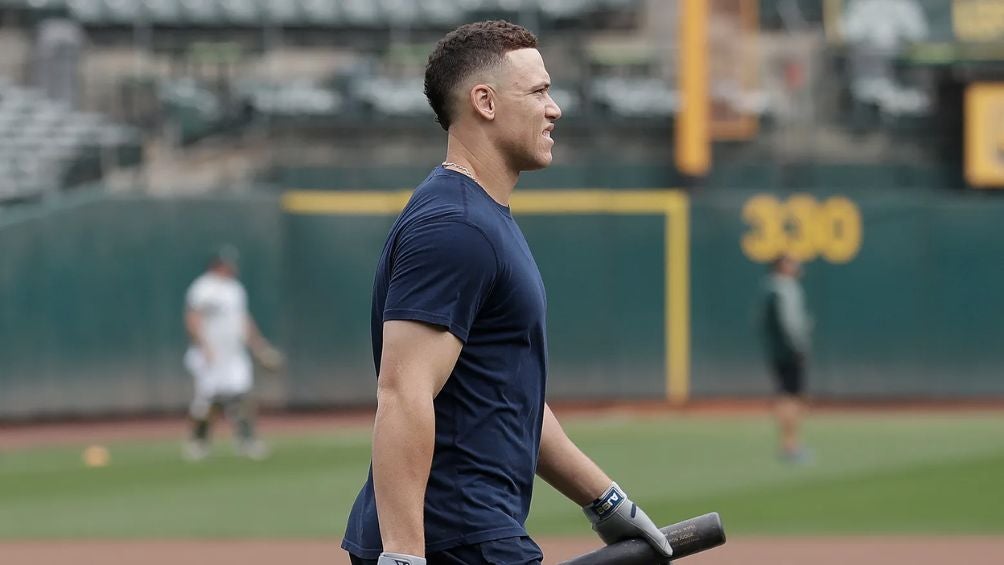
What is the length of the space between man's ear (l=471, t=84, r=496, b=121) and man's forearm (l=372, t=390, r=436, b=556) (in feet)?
2.08

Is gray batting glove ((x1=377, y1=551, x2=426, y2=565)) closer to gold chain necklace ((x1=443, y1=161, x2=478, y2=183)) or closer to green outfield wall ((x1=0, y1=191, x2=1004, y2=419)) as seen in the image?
gold chain necklace ((x1=443, y1=161, x2=478, y2=183))

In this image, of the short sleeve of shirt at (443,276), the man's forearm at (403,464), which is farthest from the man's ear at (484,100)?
the man's forearm at (403,464)

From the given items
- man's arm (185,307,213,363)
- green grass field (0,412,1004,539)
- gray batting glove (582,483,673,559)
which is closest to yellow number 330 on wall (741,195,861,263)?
green grass field (0,412,1004,539)

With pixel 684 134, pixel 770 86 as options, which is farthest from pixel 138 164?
pixel 770 86

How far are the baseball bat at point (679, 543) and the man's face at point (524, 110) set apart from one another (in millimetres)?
898

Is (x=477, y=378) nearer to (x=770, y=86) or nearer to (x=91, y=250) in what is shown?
(x=91, y=250)

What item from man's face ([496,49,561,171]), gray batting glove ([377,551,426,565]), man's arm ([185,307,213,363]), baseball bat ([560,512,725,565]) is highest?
man's arm ([185,307,213,363])

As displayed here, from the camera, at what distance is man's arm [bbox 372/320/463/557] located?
127 inches

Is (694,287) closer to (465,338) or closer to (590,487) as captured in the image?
(590,487)

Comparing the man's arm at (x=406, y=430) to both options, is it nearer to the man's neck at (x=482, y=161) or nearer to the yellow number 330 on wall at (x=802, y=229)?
the man's neck at (x=482, y=161)

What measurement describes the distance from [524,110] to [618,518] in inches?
38.9

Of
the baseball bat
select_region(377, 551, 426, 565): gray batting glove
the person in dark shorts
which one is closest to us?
select_region(377, 551, 426, 565): gray batting glove

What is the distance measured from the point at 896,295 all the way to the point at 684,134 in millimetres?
3349

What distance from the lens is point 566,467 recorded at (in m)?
3.79
